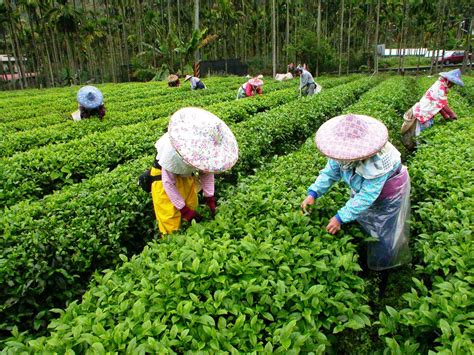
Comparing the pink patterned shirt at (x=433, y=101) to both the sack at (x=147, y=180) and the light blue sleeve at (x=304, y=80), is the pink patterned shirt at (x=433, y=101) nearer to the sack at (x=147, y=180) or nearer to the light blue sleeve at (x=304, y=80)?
the sack at (x=147, y=180)

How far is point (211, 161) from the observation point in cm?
277

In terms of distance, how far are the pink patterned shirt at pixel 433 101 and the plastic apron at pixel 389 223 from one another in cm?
369

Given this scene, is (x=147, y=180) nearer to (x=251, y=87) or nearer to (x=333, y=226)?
(x=333, y=226)

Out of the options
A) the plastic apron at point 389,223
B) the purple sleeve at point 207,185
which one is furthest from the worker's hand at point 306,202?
the purple sleeve at point 207,185

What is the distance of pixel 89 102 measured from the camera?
7953 mm

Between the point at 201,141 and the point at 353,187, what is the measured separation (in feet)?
4.31

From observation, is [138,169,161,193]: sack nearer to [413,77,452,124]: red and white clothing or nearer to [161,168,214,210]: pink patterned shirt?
[161,168,214,210]: pink patterned shirt


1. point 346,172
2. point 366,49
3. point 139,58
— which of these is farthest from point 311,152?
point 366,49

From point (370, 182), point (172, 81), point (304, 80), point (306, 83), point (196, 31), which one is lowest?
point (172, 81)

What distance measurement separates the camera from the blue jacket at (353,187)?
9.11 feet

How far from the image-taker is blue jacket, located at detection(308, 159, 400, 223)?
2777mm

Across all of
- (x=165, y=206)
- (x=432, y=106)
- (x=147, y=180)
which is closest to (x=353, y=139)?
(x=165, y=206)

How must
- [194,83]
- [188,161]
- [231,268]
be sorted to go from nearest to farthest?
[231,268] → [188,161] → [194,83]

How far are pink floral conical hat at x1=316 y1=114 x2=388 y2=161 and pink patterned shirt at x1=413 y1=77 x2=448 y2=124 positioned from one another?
4.11 meters
